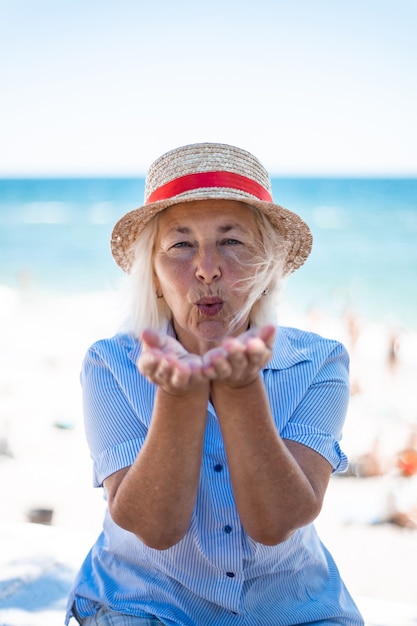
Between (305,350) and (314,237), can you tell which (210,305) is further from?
(314,237)

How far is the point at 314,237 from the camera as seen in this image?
2914 centimetres

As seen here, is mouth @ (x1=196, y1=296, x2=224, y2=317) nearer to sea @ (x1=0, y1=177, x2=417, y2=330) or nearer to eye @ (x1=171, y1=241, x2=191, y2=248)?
eye @ (x1=171, y1=241, x2=191, y2=248)

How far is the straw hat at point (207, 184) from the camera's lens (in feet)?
6.77

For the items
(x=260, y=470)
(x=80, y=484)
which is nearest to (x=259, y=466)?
(x=260, y=470)

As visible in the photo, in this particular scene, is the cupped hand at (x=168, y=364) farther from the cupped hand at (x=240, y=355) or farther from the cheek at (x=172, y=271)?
the cheek at (x=172, y=271)

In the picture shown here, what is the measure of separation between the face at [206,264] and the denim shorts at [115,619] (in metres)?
0.78

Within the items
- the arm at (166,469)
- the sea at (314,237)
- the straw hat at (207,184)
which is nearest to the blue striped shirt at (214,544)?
the arm at (166,469)

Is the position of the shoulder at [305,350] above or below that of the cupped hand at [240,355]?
below

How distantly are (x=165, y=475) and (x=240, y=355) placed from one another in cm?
44

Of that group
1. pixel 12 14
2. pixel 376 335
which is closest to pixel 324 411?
pixel 376 335

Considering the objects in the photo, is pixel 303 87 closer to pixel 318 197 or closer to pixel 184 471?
pixel 318 197

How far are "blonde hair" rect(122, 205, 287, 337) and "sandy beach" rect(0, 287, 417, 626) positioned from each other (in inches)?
8.4

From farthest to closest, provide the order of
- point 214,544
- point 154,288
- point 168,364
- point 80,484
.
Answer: point 80,484 → point 154,288 → point 214,544 → point 168,364

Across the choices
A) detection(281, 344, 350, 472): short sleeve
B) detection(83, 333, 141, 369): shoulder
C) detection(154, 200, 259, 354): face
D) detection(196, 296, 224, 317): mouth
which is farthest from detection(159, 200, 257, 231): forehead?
detection(281, 344, 350, 472): short sleeve
